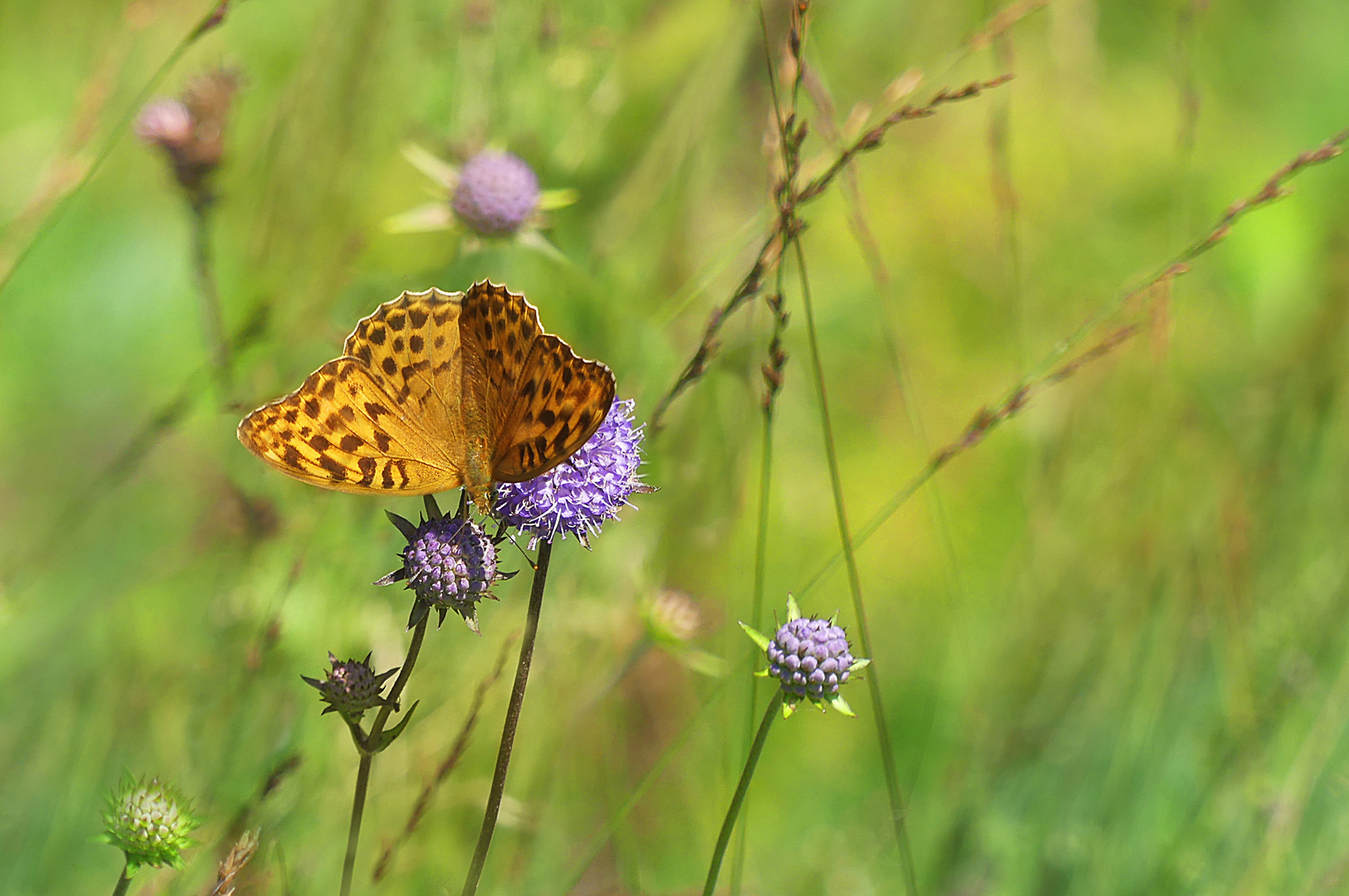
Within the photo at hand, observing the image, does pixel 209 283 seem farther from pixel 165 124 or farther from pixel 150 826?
pixel 150 826

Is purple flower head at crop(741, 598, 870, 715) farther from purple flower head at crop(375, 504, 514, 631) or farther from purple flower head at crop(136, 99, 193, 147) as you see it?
purple flower head at crop(136, 99, 193, 147)

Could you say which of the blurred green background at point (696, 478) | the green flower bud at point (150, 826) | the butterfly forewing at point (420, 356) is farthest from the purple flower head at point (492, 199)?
the green flower bud at point (150, 826)

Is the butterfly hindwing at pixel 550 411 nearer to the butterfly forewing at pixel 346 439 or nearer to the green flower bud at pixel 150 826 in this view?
the butterfly forewing at pixel 346 439

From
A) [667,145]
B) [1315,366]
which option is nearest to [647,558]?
[667,145]

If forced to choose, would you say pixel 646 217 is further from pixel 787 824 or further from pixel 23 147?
pixel 23 147

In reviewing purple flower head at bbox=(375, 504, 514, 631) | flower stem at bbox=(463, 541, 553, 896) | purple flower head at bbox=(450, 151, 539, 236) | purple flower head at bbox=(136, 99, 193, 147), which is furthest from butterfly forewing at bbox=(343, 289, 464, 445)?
purple flower head at bbox=(136, 99, 193, 147)

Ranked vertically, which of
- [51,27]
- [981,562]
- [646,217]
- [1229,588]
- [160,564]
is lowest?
[160,564]
